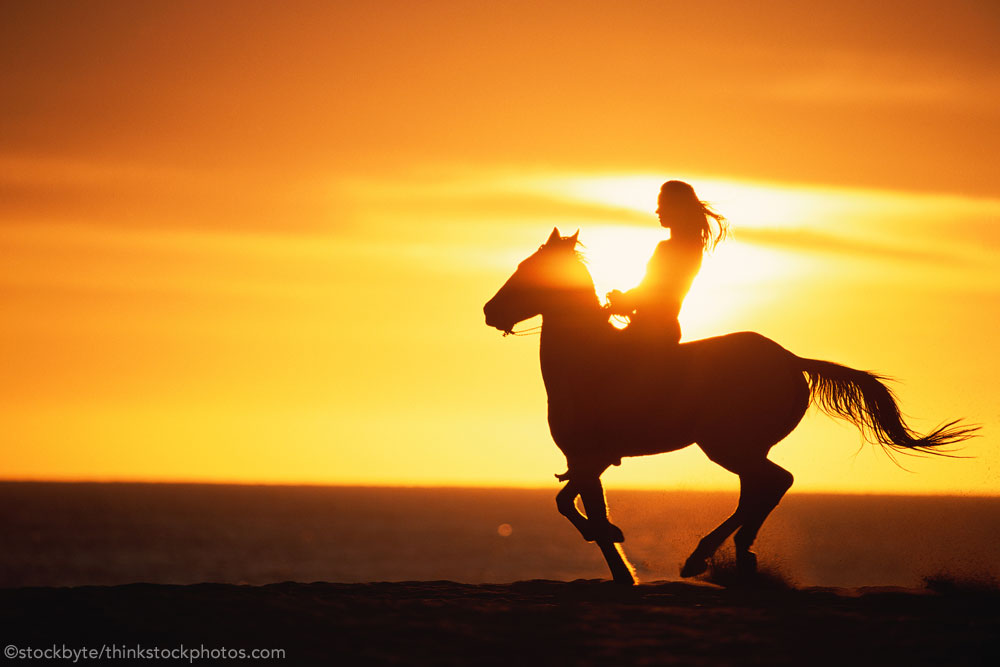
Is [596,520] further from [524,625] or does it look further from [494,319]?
[524,625]

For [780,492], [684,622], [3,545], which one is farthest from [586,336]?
[3,545]

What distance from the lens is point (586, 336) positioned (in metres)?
10.9

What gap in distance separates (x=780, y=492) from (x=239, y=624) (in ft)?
16.0

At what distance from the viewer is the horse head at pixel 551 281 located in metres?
11.1

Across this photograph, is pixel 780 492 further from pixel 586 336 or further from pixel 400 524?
pixel 400 524

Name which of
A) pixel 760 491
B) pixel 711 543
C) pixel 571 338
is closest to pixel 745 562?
pixel 711 543

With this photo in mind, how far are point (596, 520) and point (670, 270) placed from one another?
91.0 inches

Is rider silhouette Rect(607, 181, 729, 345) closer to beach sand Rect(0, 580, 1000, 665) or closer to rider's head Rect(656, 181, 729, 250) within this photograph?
rider's head Rect(656, 181, 729, 250)

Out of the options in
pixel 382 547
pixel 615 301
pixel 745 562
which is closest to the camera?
pixel 745 562

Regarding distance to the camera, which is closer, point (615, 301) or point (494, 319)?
point (615, 301)

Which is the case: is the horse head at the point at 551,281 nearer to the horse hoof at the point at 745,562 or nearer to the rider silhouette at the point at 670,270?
the rider silhouette at the point at 670,270

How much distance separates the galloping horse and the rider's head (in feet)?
3.18

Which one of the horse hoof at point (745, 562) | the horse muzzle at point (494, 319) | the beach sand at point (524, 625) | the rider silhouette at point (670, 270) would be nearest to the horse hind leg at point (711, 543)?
the horse hoof at point (745, 562)

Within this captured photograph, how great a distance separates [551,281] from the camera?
11102 mm
